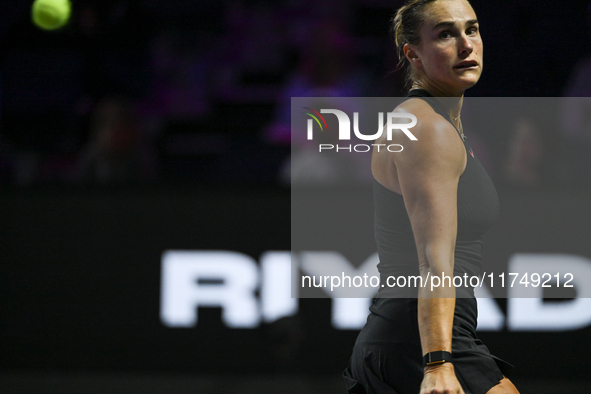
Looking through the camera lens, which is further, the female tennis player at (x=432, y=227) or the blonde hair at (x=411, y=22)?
the blonde hair at (x=411, y=22)

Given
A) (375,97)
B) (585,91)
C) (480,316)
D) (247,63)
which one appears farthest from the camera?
(247,63)

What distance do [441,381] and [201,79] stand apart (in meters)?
4.48

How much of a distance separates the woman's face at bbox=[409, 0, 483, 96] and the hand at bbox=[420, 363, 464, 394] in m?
0.69

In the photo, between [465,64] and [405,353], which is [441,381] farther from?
[465,64]

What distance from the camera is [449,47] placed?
1.63 metres

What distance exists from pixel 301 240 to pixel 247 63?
2.36m

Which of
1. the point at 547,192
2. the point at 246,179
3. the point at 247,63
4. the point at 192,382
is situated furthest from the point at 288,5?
the point at 192,382

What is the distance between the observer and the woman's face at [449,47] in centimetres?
163

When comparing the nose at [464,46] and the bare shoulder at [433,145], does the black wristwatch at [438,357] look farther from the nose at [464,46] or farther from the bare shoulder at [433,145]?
the nose at [464,46]

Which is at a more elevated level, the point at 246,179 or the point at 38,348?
the point at 246,179

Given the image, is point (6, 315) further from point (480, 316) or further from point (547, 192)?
point (547, 192)

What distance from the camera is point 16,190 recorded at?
12.9ft

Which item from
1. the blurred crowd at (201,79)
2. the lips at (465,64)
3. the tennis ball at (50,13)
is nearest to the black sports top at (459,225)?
the lips at (465,64)

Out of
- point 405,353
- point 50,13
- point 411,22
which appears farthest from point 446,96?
point 50,13
